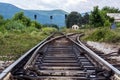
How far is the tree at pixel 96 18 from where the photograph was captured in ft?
183

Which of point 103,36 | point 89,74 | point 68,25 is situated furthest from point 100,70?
point 68,25

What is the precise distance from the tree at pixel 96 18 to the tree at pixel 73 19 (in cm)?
5632

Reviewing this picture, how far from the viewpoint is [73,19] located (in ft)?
381

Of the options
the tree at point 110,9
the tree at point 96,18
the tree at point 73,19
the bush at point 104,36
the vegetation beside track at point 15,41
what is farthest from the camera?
the tree at point 110,9

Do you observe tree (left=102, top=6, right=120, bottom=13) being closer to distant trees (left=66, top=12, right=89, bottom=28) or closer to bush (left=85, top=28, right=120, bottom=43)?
distant trees (left=66, top=12, right=89, bottom=28)

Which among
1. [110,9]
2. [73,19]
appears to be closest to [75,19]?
[73,19]

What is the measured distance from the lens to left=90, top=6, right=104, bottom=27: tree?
55650 mm

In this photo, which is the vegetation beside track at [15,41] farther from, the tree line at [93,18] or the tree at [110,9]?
the tree at [110,9]

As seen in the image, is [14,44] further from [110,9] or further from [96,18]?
[110,9]

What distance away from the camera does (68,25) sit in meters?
114

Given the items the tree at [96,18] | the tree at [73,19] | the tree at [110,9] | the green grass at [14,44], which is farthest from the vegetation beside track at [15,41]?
the tree at [110,9]

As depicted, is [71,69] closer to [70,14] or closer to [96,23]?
[96,23]

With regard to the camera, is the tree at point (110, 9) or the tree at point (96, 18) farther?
the tree at point (110, 9)

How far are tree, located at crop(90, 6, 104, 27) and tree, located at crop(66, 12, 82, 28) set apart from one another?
185 feet
